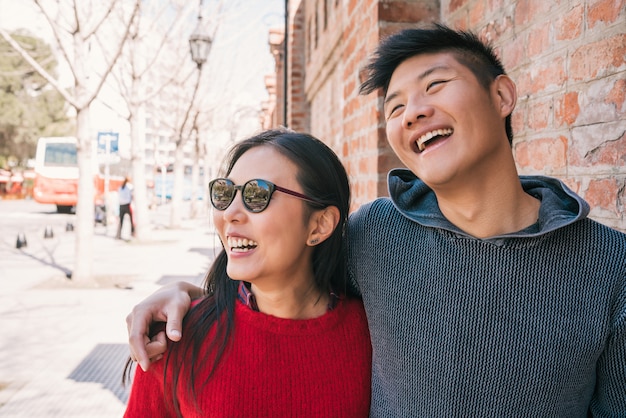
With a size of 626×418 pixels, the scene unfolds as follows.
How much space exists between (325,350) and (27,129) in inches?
1667

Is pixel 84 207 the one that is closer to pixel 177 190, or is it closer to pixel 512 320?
pixel 512 320

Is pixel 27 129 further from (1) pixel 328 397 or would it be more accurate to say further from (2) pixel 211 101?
(1) pixel 328 397

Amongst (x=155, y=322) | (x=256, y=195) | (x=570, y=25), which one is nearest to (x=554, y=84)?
(x=570, y=25)

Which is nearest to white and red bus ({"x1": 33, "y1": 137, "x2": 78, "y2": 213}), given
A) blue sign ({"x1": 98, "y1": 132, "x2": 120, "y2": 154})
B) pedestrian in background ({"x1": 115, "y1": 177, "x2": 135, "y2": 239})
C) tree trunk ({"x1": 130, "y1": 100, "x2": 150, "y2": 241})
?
blue sign ({"x1": 98, "y1": 132, "x2": 120, "y2": 154})

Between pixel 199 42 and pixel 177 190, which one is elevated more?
pixel 199 42

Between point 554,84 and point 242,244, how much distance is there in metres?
1.24

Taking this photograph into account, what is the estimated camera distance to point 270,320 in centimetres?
171

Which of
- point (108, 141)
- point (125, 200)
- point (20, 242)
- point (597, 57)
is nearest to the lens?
point (597, 57)

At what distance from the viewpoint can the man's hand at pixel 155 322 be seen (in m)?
1.58

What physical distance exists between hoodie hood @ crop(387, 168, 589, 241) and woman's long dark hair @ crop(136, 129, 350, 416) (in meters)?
0.22

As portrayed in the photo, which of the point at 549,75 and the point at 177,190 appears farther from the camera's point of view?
the point at 177,190

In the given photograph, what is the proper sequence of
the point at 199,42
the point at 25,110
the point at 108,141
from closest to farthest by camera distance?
the point at 199,42 < the point at 108,141 < the point at 25,110

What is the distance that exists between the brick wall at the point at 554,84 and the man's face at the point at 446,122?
38cm

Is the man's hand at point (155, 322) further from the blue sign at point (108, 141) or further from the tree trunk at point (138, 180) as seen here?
the blue sign at point (108, 141)
